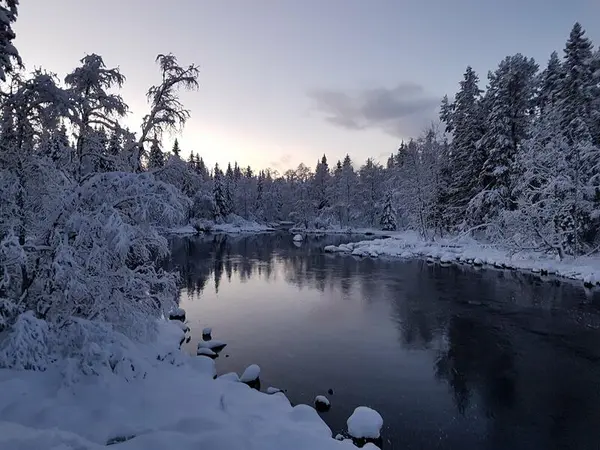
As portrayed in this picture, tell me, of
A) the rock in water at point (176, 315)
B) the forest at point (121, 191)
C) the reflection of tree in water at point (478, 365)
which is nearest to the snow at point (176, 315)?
the rock in water at point (176, 315)

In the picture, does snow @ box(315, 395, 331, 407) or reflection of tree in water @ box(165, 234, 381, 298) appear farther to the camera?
reflection of tree in water @ box(165, 234, 381, 298)

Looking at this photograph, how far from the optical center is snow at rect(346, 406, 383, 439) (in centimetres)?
829

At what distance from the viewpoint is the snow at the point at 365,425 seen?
8.29m

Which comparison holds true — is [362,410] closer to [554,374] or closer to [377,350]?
[377,350]

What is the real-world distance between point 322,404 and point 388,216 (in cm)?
6609

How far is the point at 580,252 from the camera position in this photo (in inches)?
1131

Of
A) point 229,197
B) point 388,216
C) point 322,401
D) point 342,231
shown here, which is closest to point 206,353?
point 322,401

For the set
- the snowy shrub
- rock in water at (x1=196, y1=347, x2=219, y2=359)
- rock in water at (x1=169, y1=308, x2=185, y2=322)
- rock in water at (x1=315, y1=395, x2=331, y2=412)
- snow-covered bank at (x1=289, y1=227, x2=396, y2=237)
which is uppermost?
snow-covered bank at (x1=289, y1=227, x2=396, y2=237)

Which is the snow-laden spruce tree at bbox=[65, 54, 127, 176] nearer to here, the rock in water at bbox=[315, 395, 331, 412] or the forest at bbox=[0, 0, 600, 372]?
the forest at bbox=[0, 0, 600, 372]

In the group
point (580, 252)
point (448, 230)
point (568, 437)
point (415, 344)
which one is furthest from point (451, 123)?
point (568, 437)

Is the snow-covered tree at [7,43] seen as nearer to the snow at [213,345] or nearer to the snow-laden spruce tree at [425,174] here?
the snow at [213,345]

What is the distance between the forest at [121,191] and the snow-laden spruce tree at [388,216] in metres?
29.7

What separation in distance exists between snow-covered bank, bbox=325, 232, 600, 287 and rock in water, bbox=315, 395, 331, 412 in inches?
843

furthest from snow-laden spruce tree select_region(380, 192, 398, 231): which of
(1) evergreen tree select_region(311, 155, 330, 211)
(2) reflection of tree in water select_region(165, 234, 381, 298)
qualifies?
(2) reflection of tree in water select_region(165, 234, 381, 298)
